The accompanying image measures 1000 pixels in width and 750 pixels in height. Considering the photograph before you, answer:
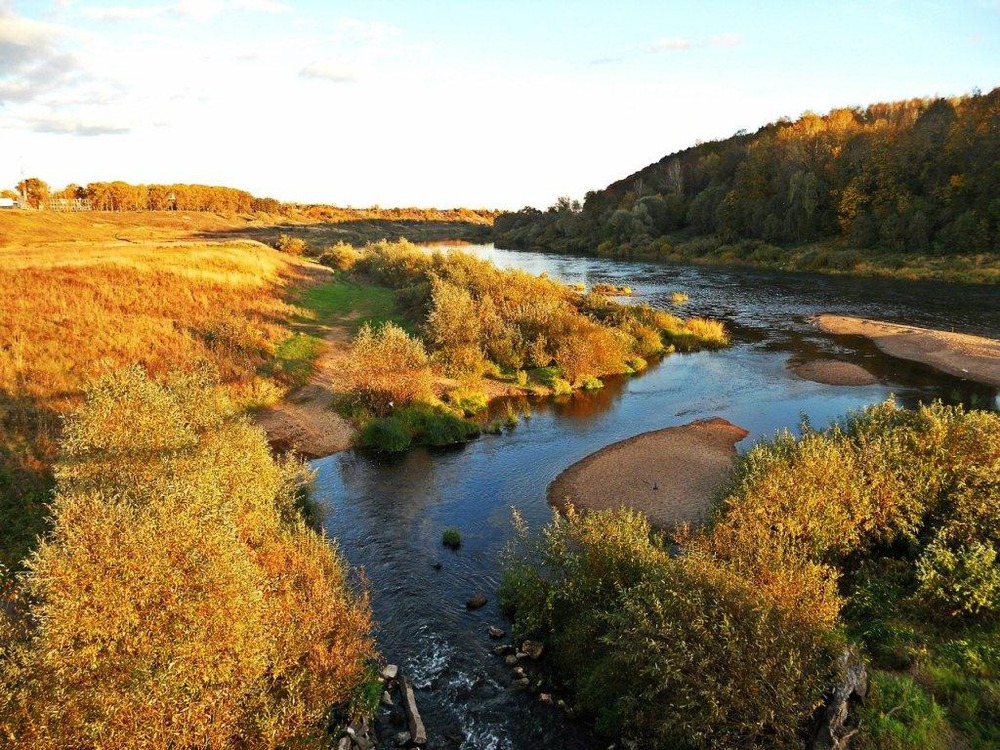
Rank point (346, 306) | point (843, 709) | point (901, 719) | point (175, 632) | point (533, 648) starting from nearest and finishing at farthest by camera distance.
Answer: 1. point (175, 632)
2. point (843, 709)
3. point (901, 719)
4. point (533, 648)
5. point (346, 306)

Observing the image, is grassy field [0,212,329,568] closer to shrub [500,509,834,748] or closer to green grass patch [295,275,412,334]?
green grass patch [295,275,412,334]

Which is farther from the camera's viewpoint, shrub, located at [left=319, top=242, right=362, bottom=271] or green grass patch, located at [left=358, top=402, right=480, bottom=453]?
shrub, located at [left=319, top=242, right=362, bottom=271]

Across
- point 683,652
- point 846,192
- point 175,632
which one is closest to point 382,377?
point 175,632

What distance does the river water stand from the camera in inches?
432

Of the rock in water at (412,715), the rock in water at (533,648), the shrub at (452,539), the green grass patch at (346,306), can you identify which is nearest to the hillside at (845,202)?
the green grass patch at (346,306)

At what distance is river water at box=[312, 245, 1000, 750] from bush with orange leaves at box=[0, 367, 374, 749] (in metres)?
2.39

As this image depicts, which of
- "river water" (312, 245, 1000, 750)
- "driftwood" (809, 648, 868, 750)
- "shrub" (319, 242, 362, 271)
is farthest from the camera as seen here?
"shrub" (319, 242, 362, 271)

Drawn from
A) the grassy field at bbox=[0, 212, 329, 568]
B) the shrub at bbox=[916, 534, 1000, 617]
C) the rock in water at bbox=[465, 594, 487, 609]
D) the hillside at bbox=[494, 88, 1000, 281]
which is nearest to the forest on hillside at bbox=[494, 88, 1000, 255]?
the hillside at bbox=[494, 88, 1000, 281]

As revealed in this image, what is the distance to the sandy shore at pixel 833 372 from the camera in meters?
31.4

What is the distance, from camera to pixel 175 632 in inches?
299

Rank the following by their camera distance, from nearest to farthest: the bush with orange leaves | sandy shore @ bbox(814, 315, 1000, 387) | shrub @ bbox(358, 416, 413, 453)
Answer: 1. the bush with orange leaves
2. shrub @ bbox(358, 416, 413, 453)
3. sandy shore @ bbox(814, 315, 1000, 387)

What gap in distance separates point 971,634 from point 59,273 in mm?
43160

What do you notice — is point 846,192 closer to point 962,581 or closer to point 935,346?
point 935,346

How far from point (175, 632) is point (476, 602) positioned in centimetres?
737
